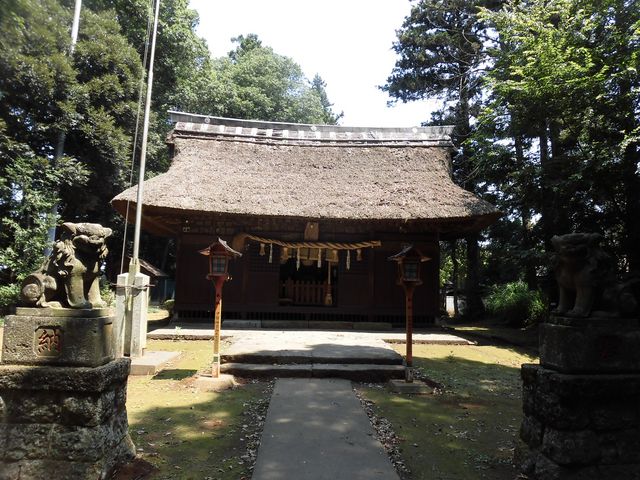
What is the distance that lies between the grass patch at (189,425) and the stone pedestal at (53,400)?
0.68 metres

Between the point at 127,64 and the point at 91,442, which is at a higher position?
the point at 127,64

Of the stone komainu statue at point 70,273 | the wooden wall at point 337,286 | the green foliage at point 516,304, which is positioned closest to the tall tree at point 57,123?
the wooden wall at point 337,286

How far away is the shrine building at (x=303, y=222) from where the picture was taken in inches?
444

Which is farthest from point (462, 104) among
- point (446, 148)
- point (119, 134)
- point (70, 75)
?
point (70, 75)

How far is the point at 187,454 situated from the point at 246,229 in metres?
8.73

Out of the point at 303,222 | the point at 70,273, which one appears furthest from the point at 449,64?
the point at 70,273

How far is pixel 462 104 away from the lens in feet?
61.4

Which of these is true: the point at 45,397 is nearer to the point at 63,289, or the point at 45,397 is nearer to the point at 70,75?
the point at 63,289

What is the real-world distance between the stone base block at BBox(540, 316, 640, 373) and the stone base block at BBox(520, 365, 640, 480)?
7 centimetres

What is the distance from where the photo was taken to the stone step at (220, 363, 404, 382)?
6645 millimetres

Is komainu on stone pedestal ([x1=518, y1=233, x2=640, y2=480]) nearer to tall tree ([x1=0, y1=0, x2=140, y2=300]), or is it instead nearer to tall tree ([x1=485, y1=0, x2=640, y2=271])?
tall tree ([x1=485, y1=0, x2=640, y2=271])

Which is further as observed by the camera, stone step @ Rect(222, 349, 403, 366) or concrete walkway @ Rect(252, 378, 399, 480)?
stone step @ Rect(222, 349, 403, 366)

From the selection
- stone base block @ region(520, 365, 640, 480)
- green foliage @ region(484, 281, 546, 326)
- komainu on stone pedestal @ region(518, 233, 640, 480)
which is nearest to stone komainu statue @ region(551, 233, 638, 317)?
komainu on stone pedestal @ region(518, 233, 640, 480)

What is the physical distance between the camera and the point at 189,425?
4.53 meters
